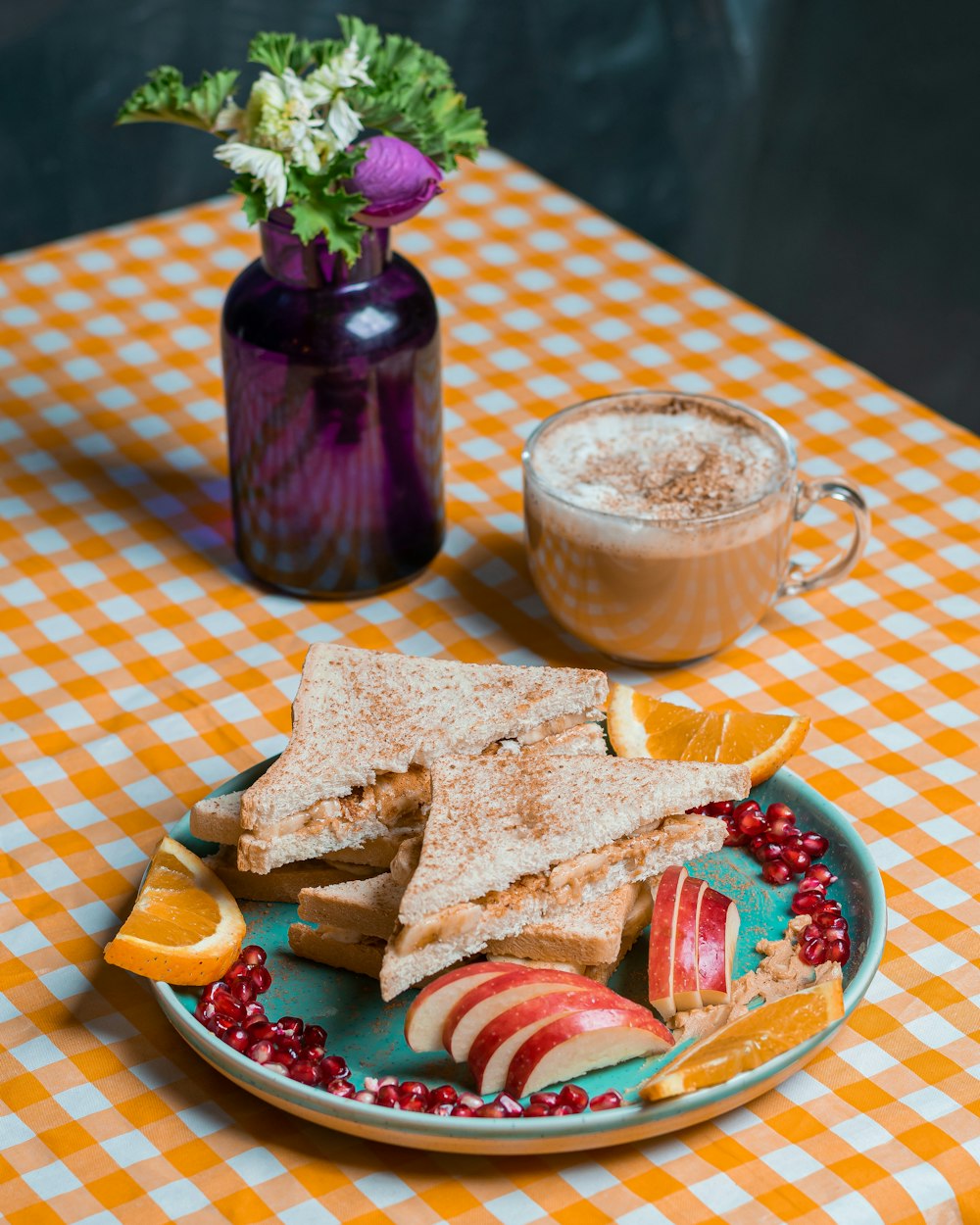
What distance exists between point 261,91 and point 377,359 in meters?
0.26

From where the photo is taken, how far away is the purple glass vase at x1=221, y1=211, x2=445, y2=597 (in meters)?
1.49

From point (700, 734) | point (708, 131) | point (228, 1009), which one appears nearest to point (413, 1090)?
point (228, 1009)

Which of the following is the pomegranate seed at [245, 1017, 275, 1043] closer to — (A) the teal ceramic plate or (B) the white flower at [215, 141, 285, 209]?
(A) the teal ceramic plate

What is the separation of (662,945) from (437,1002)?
0.17m

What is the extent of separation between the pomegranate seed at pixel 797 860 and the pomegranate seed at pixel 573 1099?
0.97ft

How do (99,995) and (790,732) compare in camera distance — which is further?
(790,732)

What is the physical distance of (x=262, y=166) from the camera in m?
1.37

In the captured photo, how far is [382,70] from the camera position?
4.88 feet

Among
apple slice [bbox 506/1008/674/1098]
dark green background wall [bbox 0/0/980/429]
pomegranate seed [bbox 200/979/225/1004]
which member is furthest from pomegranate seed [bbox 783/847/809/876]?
dark green background wall [bbox 0/0/980/429]

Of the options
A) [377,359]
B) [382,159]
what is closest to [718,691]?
[377,359]

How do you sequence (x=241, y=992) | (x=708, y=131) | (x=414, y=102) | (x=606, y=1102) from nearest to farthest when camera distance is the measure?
(x=606, y=1102), (x=241, y=992), (x=414, y=102), (x=708, y=131)

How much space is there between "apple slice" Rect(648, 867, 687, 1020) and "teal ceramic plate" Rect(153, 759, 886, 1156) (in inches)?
1.6

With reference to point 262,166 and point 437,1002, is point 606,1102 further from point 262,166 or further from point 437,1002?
point 262,166

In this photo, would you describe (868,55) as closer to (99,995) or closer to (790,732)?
(790,732)
